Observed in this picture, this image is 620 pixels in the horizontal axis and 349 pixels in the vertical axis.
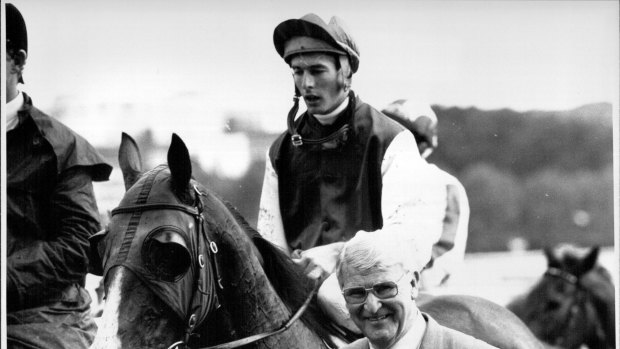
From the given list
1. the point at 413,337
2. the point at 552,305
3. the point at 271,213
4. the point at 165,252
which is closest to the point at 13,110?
the point at 271,213

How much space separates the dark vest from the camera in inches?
135

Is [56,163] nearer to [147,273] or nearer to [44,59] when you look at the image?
[44,59]

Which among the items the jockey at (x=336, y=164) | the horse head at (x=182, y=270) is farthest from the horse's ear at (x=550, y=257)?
the horse head at (x=182, y=270)

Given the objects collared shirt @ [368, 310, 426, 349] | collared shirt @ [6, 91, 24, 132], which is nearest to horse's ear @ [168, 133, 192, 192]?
collared shirt @ [368, 310, 426, 349]

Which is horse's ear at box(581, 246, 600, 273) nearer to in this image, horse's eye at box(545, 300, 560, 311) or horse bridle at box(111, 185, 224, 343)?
horse's eye at box(545, 300, 560, 311)

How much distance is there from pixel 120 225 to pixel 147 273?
16 centimetres

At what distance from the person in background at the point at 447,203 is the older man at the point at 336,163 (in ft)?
0.83

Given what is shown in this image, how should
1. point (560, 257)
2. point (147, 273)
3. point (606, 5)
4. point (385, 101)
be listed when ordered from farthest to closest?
1. point (560, 257)
2. point (606, 5)
3. point (385, 101)
4. point (147, 273)

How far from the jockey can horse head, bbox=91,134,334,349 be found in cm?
50

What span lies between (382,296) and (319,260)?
795mm

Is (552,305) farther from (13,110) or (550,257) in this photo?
(13,110)

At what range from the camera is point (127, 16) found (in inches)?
158

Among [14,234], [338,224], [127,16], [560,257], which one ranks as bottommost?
[560,257]

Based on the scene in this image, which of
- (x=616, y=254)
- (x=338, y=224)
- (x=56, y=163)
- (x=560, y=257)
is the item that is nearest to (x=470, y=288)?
(x=616, y=254)
